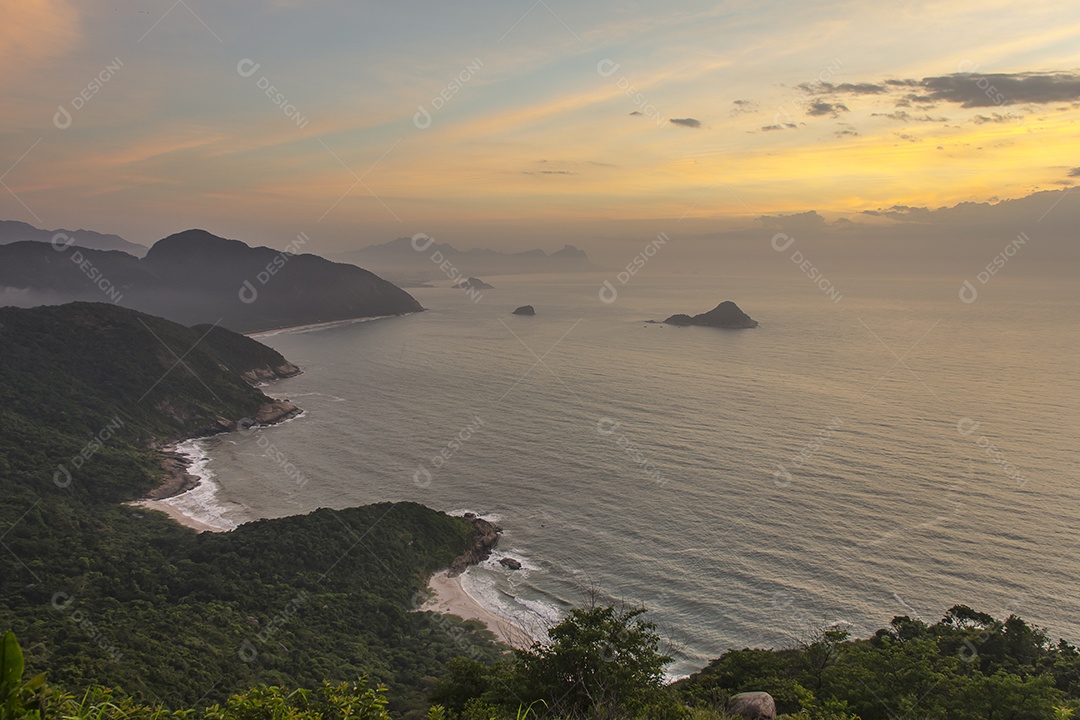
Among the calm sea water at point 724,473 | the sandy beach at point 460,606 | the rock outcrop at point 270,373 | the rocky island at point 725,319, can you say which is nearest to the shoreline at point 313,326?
the rock outcrop at point 270,373

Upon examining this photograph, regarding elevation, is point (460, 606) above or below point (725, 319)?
below

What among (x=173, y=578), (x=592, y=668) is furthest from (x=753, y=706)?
(x=173, y=578)

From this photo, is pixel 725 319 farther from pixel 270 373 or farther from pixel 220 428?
pixel 220 428

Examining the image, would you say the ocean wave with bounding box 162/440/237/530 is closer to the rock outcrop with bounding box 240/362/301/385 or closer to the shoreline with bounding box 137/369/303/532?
the shoreline with bounding box 137/369/303/532

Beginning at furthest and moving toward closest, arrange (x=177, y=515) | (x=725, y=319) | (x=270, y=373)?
(x=725, y=319) < (x=270, y=373) < (x=177, y=515)

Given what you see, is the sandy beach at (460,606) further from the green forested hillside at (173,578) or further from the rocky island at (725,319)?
the rocky island at (725,319)

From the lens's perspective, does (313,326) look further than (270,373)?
Yes
